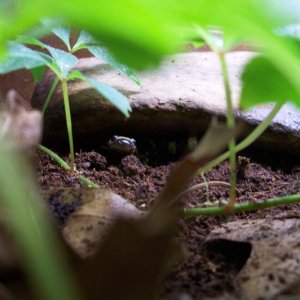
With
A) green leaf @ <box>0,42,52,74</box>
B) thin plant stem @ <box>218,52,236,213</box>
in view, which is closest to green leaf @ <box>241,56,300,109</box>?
thin plant stem @ <box>218,52,236,213</box>

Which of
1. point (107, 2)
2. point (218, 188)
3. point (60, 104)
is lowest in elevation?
point (218, 188)

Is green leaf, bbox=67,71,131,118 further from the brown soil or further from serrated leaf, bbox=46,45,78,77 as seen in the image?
serrated leaf, bbox=46,45,78,77

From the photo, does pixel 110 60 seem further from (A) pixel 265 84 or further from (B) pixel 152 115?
(A) pixel 265 84

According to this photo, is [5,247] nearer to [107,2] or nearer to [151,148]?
[107,2]

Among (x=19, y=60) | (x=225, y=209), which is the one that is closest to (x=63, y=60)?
(x=19, y=60)

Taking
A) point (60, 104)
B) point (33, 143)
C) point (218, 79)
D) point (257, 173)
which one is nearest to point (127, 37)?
point (33, 143)
